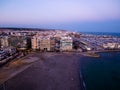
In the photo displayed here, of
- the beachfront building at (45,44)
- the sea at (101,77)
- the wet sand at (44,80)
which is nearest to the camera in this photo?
the wet sand at (44,80)

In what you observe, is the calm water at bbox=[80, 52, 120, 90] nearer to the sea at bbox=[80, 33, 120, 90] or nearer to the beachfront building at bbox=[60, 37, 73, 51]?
the sea at bbox=[80, 33, 120, 90]

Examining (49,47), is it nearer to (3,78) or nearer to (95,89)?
(3,78)

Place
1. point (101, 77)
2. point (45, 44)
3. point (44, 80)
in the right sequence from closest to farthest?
point (44, 80)
point (101, 77)
point (45, 44)

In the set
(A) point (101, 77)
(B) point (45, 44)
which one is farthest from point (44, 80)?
(B) point (45, 44)

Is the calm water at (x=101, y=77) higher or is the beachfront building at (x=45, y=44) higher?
the beachfront building at (x=45, y=44)

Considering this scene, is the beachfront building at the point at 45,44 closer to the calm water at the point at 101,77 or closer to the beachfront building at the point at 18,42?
the beachfront building at the point at 18,42

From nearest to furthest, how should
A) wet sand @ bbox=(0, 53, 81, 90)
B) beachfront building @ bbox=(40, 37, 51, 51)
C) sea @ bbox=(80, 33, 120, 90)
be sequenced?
wet sand @ bbox=(0, 53, 81, 90), sea @ bbox=(80, 33, 120, 90), beachfront building @ bbox=(40, 37, 51, 51)

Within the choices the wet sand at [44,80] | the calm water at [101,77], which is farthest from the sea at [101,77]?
the wet sand at [44,80]

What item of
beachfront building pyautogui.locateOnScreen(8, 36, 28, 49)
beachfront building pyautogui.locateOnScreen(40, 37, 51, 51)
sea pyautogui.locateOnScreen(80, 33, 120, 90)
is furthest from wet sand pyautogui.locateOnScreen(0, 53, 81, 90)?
beachfront building pyautogui.locateOnScreen(8, 36, 28, 49)

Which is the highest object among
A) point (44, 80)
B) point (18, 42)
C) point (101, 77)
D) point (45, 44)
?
point (18, 42)

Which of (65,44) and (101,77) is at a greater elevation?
(65,44)

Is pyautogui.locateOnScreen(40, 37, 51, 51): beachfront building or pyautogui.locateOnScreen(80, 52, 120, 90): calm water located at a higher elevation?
pyautogui.locateOnScreen(40, 37, 51, 51): beachfront building

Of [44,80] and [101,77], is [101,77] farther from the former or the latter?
[44,80]
